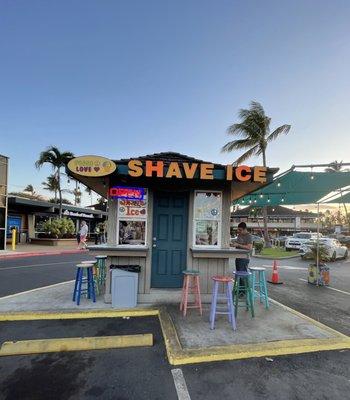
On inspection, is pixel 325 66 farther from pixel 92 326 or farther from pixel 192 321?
pixel 92 326

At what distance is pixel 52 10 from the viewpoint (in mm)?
10344

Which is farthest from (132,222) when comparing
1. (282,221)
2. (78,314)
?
(282,221)

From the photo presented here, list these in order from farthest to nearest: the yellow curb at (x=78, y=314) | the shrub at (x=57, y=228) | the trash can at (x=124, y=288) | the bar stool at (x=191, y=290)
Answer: the shrub at (x=57, y=228) → the trash can at (x=124, y=288) → the bar stool at (x=191, y=290) → the yellow curb at (x=78, y=314)

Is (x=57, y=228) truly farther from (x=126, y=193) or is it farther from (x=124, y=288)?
(x=124, y=288)

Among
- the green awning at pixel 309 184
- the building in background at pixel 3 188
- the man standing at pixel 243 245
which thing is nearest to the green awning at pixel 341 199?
the green awning at pixel 309 184

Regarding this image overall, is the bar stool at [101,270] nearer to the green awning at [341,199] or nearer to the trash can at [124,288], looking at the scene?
the trash can at [124,288]

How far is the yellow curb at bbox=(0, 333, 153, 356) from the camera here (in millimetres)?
4336

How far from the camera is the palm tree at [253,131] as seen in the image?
1009 inches

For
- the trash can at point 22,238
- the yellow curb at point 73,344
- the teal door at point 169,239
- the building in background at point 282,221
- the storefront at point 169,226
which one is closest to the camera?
the yellow curb at point 73,344

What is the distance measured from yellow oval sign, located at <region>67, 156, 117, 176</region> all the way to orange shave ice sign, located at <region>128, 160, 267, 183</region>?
0.44m

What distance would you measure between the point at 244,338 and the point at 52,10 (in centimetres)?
1181

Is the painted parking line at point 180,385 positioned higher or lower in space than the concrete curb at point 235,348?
lower

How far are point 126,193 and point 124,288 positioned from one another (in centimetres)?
216

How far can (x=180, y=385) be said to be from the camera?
3.48 meters
